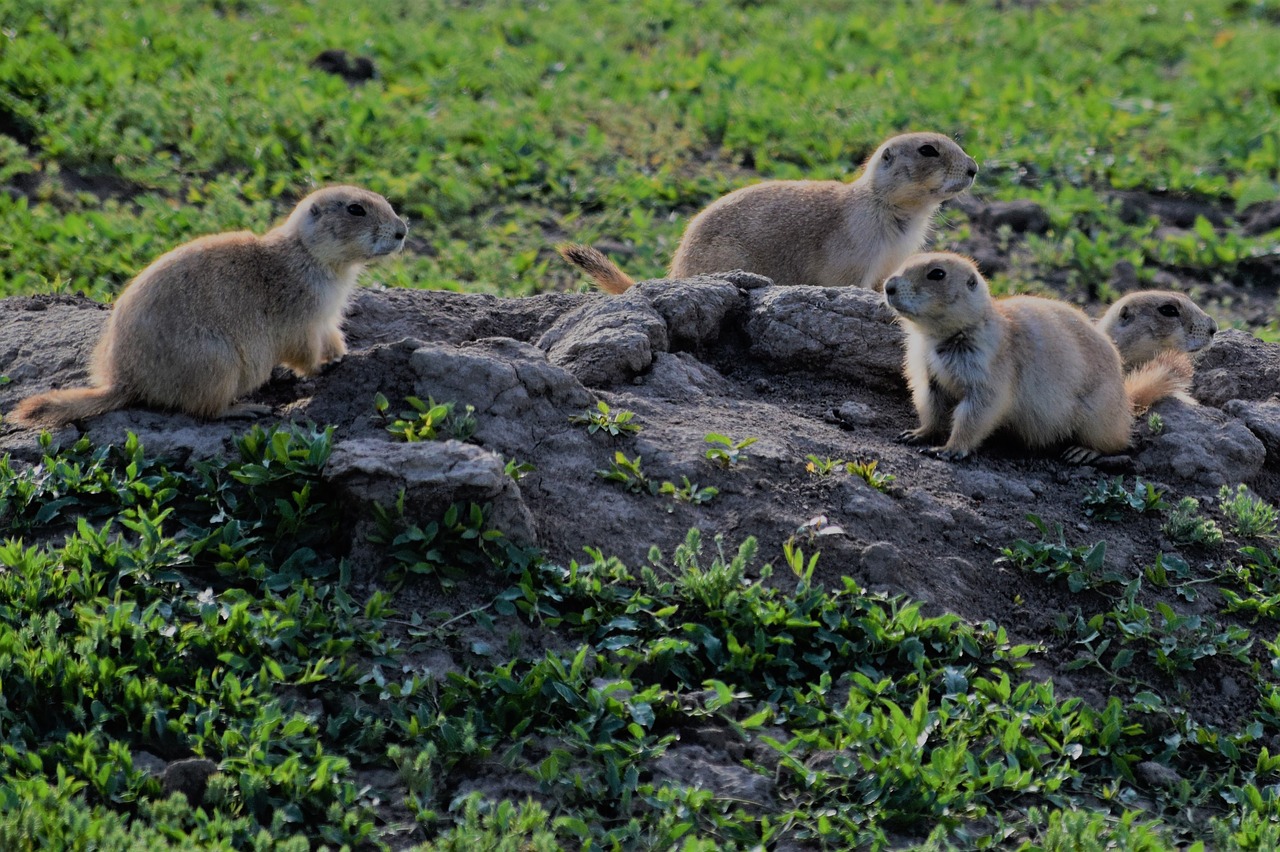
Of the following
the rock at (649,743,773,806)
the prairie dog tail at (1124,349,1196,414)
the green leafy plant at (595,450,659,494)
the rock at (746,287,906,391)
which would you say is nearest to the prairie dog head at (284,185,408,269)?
the green leafy plant at (595,450,659,494)

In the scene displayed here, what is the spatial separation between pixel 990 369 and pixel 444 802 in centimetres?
317

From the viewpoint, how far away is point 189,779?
4203 millimetres

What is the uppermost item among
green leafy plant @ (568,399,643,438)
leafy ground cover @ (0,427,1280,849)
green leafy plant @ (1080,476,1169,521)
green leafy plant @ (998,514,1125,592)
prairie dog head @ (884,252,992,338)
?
prairie dog head @ (884,252,992,338)

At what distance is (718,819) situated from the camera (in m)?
4.22

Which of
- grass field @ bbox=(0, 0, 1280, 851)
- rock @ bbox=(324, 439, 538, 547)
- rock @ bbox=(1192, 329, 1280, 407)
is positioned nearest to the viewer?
grass field @ bbox=(0, 0, 1280, 851)

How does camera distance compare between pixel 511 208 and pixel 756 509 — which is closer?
pixel 756 509

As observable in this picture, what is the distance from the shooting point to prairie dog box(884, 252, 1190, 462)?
616cm

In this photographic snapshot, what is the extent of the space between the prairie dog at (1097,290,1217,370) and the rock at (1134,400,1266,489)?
917 millimetres

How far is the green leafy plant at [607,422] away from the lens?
5645mm

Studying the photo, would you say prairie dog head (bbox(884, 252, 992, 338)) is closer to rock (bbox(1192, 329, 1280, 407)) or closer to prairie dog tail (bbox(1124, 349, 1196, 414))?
prairie dog tail (bbox(1124, 349, 1196, 414))

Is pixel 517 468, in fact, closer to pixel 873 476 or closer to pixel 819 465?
pixel 819 465

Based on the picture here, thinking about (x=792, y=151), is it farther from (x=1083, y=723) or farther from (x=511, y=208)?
(x=1083, y=723)

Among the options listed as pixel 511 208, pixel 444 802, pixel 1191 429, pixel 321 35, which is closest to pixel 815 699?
pixel 444 802

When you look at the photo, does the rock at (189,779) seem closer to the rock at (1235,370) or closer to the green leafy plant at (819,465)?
the green leafy plant at (819,465)
